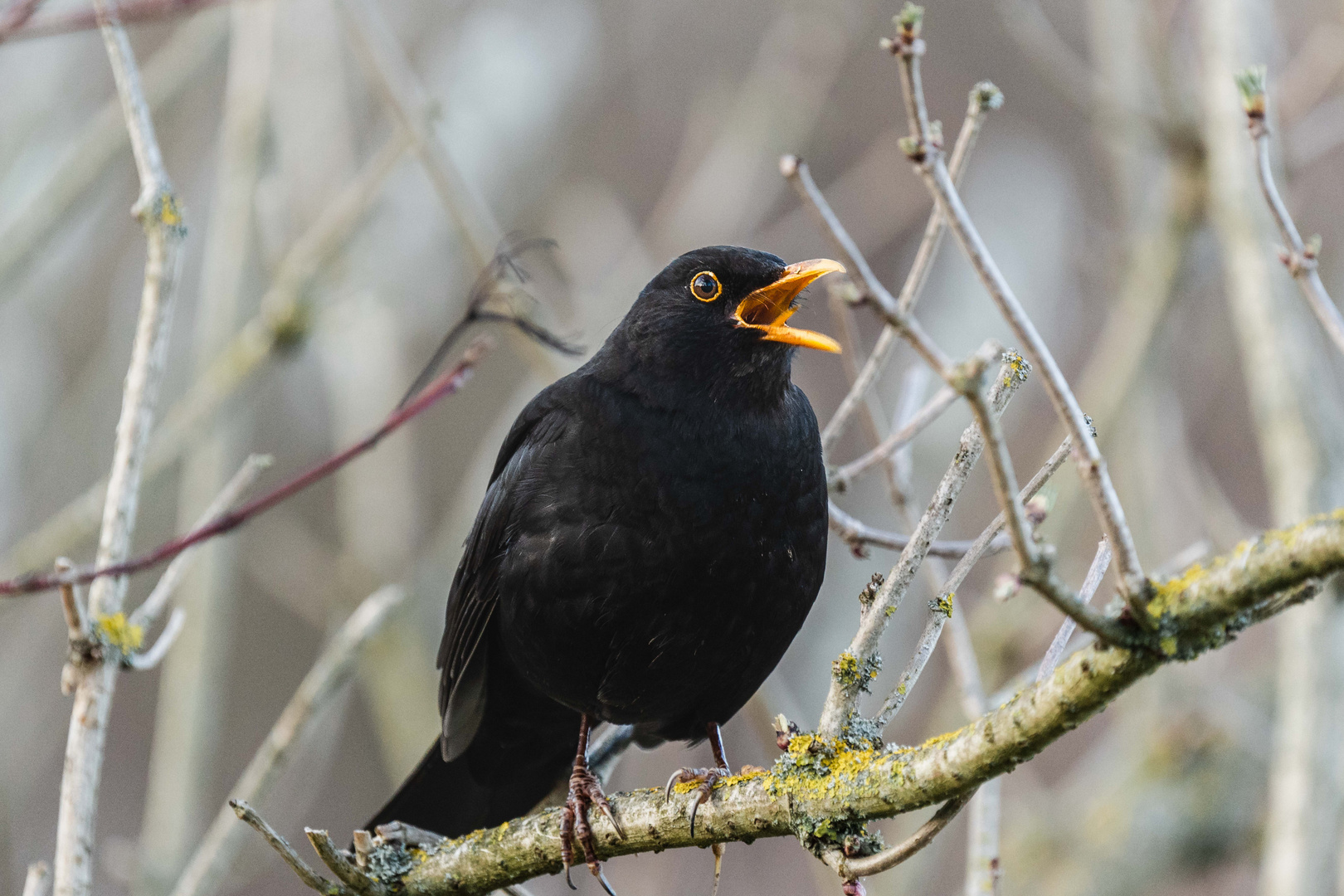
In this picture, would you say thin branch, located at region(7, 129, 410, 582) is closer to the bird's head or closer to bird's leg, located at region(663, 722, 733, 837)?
the bird's head

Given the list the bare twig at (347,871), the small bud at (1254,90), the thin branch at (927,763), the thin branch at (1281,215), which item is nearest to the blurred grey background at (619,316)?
the thin branch at (927,763)

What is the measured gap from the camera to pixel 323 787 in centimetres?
996

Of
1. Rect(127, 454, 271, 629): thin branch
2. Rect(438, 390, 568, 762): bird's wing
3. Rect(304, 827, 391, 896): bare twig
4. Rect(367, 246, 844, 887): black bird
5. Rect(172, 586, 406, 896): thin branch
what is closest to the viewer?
Rect(304, 827, 391, 896): bare twig

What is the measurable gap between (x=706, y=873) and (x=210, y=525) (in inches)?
272

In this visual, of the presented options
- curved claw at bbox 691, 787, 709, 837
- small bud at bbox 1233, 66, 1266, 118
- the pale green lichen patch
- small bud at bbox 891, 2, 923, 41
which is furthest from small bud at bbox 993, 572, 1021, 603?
curved claw at bbox 691, 787, 709, 837

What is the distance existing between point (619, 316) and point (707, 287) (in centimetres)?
269

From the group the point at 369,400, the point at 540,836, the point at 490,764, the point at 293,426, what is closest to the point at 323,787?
the point at 293,426

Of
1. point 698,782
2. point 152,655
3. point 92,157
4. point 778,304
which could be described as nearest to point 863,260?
point 778,304

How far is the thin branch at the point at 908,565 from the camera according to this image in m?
1.94

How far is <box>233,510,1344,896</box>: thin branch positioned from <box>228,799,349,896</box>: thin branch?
0.16 m

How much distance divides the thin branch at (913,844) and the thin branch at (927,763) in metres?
0.03

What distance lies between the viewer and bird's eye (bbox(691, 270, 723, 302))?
3.16 meters

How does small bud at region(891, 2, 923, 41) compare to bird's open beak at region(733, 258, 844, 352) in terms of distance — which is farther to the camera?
bird's open beak at region(733, 258, 844, 352)

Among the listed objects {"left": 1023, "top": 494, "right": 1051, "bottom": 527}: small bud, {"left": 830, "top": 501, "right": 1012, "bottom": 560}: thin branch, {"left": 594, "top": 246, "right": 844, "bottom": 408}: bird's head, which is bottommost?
{"left": 1023, "top": 494, "right": 1051, "bottom": 527}: small bud
